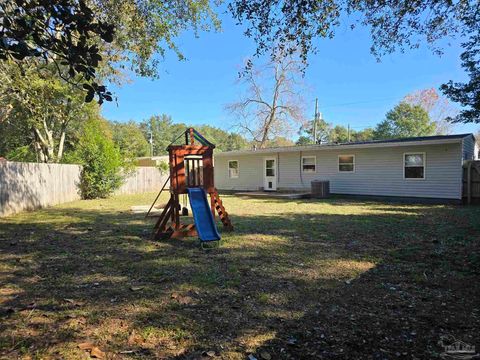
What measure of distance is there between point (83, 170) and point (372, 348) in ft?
54.4

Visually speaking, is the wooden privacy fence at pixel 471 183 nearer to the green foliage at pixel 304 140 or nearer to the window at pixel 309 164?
the window at pixel 309 164

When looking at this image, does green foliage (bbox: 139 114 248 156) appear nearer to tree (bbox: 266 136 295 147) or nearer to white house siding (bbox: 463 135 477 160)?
tree (bbox: 266 136 295 147)

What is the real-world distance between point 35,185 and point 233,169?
38.9 ft

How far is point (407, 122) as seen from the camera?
3944cm

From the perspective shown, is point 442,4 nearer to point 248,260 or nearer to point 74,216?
point 248,260

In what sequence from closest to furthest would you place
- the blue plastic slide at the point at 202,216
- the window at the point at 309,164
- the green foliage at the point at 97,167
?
the blue plastic slide at the point at 202,216
the green foliage at the point at 97,167
the window at the point at 309,164

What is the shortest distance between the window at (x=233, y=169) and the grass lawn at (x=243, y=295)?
573 inches

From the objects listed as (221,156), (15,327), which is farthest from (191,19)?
(221,156)

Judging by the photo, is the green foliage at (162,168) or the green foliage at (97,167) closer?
the green foliage at (97,167)

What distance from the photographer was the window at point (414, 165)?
14000 millimetres

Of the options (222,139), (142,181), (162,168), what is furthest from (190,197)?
(222,139)

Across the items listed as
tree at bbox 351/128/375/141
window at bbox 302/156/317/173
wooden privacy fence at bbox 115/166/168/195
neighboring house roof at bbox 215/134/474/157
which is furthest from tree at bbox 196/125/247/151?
neighboring house roof at bbox 215/134/474/157

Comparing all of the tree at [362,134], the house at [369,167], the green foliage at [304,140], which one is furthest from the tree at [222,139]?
the house at [369,167]

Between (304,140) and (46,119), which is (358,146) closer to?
(46,119)
